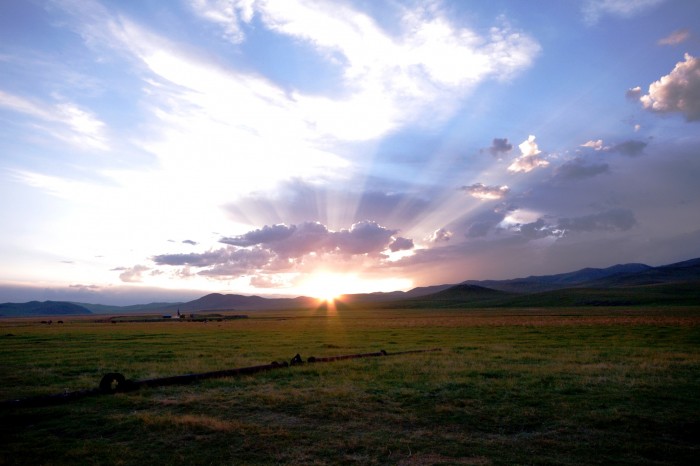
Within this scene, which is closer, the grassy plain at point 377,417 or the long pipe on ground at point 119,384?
the grassy plain at point 377,417

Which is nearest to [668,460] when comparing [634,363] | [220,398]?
[220,398]

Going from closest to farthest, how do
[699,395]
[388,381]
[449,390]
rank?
[699,395] → [449,390] → [388,381]

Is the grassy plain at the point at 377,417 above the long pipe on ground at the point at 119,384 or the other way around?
the other way around

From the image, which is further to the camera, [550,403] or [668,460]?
[550,403]

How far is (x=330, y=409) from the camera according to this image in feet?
43.7

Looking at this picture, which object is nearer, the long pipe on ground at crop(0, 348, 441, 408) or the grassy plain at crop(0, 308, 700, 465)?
the grassy plain at crop(0, 308, 700, 465)

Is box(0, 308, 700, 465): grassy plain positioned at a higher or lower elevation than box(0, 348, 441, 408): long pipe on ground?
lower

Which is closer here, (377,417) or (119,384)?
(377,417)

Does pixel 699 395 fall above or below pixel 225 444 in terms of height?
below

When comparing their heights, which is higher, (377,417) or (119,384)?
(119,384)

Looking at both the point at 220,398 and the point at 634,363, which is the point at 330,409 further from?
the point at 634,363

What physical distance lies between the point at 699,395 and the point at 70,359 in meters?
31.2

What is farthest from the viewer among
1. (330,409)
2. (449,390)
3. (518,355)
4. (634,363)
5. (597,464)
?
(518,355)

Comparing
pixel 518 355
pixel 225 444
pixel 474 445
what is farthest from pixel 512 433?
pixel 518 355
